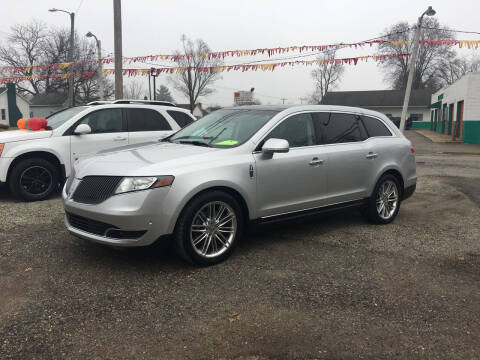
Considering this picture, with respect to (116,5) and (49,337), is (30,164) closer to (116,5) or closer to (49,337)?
(49,337)

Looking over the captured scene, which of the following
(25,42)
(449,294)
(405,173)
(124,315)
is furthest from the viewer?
(25,42)

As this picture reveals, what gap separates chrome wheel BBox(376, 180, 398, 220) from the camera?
597cm

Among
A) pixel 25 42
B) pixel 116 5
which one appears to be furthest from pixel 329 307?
pixel 25 42

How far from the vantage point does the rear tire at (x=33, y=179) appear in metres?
7.08

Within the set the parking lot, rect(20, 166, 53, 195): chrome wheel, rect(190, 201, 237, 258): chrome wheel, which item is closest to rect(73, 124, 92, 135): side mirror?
rect(20, 166, 53, 195): chrome wheel

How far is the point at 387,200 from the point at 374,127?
1.08 m

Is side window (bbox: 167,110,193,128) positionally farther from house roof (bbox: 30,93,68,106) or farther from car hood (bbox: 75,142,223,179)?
house roof (bbox: 30,93,68,106)

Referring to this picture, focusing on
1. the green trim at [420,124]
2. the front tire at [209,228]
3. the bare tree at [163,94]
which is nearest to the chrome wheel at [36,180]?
the front tire at [209,228]

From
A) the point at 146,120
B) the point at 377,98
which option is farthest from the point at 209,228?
the point at 377,98

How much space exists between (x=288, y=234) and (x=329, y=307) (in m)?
2.12

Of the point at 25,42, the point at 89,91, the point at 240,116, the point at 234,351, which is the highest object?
the point at 25,42

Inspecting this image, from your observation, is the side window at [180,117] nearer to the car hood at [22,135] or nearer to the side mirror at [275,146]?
the car hood at [22,135]

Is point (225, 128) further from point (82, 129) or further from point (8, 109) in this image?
point (8, 109)

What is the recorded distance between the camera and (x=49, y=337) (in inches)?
115
